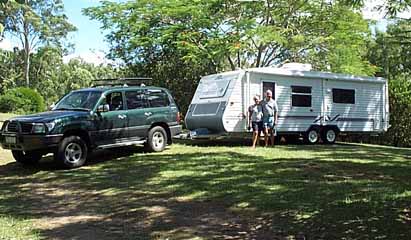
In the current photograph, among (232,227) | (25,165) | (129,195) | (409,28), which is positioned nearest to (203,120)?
(25,165)

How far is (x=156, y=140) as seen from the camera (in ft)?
45.2

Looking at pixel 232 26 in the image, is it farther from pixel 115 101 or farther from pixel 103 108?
pixel 103 108

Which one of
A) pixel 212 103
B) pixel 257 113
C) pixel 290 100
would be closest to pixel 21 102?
pixel 212 103

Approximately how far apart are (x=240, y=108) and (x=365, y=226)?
10.3m

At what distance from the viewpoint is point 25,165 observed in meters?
12.2

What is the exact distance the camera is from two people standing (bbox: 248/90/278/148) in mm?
14969

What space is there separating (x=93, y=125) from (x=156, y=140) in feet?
7.22

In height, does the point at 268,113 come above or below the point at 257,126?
above

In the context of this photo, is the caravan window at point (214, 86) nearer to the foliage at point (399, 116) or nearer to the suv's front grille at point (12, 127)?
the suv's front grille at point (12, 127)

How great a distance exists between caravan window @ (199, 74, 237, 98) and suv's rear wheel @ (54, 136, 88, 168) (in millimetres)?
5721

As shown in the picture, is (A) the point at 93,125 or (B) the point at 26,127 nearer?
(B) the point at 26,127

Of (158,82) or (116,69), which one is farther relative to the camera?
(116,69)

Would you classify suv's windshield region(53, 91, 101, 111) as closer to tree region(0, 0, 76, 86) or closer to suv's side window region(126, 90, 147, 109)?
suv's side window region(126, 90, 147, 109)

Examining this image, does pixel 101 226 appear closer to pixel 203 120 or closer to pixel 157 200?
pixel 157 200
